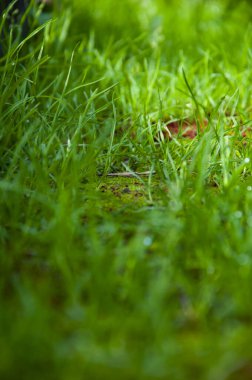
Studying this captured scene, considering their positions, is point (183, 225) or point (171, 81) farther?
point (171, 81)

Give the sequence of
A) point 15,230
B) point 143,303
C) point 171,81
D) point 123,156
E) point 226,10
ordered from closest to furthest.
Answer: point 143,303 → point 15,230 → point 123,156 → point 171,81 → point 226,10

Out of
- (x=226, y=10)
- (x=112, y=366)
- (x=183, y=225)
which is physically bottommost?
(x=226, y=10)

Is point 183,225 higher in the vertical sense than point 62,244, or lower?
lower

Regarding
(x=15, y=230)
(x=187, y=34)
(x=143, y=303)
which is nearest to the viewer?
(x=143, y=303)

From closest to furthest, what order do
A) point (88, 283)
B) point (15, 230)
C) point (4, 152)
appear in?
1. point (88, 283)
2. point (15, 230)
3. point (4, 152)

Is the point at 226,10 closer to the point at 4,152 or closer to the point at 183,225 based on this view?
the point at 4,152

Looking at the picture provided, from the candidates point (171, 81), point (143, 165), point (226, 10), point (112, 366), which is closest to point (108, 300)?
point (112, 366)

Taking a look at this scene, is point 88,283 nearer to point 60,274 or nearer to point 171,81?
point 60,274

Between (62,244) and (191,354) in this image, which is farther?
(62,244)

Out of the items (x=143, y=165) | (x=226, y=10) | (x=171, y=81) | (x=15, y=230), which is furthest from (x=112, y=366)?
(x=226, y=10)
